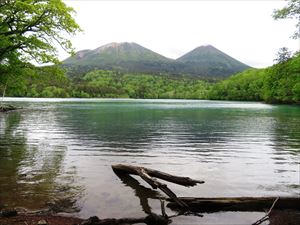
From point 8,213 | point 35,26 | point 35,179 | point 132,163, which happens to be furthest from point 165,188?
point 35,26

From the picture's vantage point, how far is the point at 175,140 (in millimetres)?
30688

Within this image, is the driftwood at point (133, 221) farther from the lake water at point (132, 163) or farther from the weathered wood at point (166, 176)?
the weathered wood at point (166, 176)

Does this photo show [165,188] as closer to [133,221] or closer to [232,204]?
[133,221]

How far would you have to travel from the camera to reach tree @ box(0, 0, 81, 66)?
24.7 metres

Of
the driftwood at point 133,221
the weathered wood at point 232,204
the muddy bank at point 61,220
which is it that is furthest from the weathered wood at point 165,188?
the muddy bank at point 61,220

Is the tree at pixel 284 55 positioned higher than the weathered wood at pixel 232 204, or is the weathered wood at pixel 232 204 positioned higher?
the tree at pixel 284 55

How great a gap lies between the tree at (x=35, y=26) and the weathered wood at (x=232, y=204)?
18568mm

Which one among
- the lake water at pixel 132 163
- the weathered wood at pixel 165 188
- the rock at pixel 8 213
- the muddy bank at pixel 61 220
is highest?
the weathered wood at pixel 165 188

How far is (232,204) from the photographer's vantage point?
1131cm

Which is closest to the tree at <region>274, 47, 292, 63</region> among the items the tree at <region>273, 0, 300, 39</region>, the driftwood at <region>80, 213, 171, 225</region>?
the tree at <region>273, 0, 300, 39</region>

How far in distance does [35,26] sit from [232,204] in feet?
69.8

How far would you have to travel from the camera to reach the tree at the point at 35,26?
24697mm

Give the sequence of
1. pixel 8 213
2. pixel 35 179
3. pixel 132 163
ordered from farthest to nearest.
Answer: pixel 132 163, pixel 35 179, pixel 8 213

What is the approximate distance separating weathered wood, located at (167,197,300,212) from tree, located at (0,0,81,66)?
18.6 m
